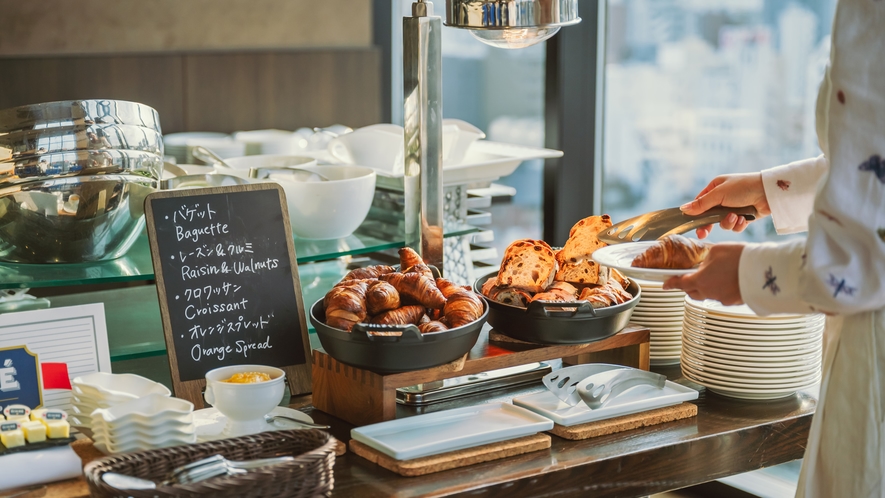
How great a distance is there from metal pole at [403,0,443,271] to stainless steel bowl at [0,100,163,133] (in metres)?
0.45

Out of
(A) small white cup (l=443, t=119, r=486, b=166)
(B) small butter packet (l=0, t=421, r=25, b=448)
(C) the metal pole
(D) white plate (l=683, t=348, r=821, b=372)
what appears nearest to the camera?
(B) small butter packet (l=0, t=421, r=25, b=448)

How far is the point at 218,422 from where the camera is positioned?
4.24 ft

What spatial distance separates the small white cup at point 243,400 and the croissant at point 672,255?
0.51 metres

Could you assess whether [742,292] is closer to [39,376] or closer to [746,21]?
[39,376]

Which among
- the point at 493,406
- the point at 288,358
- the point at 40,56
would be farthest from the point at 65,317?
the point at 40,56

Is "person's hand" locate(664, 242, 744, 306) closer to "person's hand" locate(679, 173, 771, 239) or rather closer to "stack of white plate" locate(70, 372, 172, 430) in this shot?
"person's hand" locate(679, 173, 771, 239)

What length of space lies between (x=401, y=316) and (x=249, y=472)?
39cm

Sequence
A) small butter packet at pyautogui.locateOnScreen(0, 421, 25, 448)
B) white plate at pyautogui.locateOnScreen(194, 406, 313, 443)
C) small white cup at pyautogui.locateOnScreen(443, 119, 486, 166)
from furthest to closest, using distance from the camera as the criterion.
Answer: small white cup at pyautogui.locateOnScreen(443, 119, 486, 166), white plate at pyautogui.locateOnScreen(194, 406, 313, 443), small butter packet at pyautogui.locateOnScreen(0, 421, 25, 448)

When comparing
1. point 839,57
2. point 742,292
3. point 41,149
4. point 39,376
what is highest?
point 839,57

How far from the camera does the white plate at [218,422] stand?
4.07 ft

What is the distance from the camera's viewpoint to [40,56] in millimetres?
3248

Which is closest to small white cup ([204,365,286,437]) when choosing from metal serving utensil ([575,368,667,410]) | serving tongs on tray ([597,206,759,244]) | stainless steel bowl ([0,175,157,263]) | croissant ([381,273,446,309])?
croissant ([381,273,446,309])

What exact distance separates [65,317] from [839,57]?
105 centimetres

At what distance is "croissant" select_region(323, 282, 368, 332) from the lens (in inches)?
50.7
